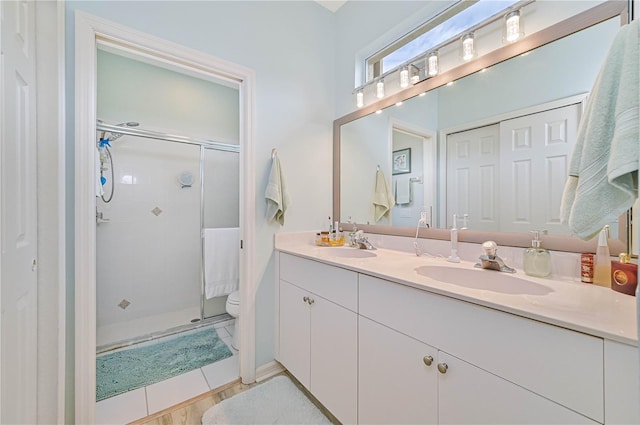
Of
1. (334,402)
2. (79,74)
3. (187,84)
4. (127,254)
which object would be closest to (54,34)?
(79,74)

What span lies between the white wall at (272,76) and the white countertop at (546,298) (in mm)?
803

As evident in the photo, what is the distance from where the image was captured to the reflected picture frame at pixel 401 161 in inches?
64.8

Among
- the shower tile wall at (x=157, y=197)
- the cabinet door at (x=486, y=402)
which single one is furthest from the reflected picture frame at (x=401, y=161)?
the shower tile wall at (x=157, y=197)

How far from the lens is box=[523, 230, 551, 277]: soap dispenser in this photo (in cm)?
102

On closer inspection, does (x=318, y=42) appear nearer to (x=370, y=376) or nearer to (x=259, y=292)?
(x=259, y=292)

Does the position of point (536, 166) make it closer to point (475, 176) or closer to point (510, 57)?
point (475, 176)

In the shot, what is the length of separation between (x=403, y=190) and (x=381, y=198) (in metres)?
0.18

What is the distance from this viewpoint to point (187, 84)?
8.53 feet

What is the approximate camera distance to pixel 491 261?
112 cm

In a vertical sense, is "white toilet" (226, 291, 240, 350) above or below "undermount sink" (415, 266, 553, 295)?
below

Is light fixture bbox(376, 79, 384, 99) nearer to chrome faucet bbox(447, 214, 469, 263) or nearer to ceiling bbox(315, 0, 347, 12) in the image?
ceiling bbox(315, 0, 347, 12)

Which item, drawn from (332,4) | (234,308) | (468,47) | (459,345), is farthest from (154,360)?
(332,4)

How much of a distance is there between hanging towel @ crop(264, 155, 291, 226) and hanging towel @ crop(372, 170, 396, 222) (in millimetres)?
634

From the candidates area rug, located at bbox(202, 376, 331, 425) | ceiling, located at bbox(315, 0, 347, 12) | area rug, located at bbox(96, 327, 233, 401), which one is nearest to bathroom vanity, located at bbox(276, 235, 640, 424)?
area rug, located at bbox(202, 376, 331, 425)
